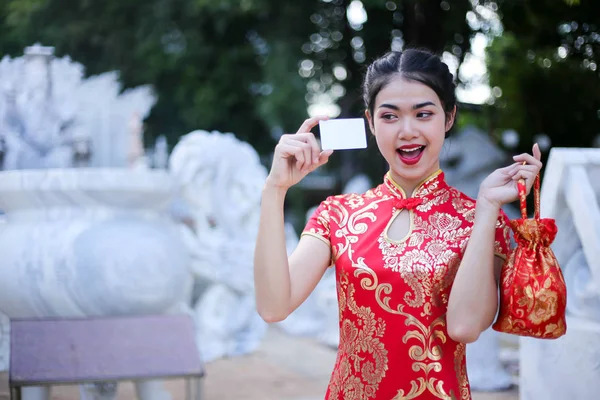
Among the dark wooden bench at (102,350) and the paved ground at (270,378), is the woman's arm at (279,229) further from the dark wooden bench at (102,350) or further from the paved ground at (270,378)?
the paved ground at (270,378)

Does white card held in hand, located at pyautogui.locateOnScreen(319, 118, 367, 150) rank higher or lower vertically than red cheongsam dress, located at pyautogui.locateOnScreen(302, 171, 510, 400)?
higher

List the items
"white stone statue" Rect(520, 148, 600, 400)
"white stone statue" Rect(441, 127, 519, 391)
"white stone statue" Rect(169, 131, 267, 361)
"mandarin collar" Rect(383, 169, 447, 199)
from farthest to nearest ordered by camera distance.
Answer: "white stone statue" Rect(441, 127, 519, 391), "white stone statue" Rect(169, 131, 267, 361), "white stone statue" Rect(520, 148, 600, 400), "mandarin collar" Rect(383, 169, 447, 199)

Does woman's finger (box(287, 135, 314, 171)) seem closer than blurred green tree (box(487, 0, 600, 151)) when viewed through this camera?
Yes

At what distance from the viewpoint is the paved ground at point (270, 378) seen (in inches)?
193

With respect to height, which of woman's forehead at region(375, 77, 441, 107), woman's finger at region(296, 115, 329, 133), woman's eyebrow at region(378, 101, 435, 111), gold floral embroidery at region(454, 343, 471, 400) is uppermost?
woman's forehead at region(375, 77, 441, 107)

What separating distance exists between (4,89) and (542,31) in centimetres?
430

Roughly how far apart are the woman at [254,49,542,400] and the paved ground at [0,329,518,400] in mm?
2937

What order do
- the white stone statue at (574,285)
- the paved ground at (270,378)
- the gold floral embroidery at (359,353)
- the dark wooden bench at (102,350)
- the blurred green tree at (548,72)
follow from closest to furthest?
1. the gold floral embroidery at (359,353)
2. the dark wooden bench at (102,350)
3. the white stone statue at (574,285)
4. the paved ground at (270,378)
5. the blurred green tree at (548,72)

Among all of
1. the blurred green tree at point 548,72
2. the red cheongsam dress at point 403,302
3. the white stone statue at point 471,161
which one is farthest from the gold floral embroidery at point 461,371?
the white stone statue at point 471,161

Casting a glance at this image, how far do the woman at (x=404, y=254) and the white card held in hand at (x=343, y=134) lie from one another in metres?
0.03

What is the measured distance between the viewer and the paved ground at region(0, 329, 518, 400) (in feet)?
16.1

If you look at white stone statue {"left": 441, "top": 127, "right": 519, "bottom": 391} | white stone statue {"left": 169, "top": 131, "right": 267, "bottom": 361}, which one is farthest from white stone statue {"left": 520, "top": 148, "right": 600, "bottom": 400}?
white stone statue {"left": 169, "top": 131, "right": 267, "bottom": 361}

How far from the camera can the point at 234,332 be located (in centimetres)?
652

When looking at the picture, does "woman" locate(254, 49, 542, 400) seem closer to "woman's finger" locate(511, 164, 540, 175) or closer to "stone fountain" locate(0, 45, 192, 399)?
"woman's finger" locate(511, 164, 540, 175)
